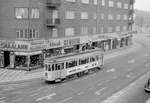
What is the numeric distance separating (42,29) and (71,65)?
40.6 feet

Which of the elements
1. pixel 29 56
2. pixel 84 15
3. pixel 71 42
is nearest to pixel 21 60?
pixel 29 56

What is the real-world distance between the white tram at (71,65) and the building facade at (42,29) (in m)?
2.58

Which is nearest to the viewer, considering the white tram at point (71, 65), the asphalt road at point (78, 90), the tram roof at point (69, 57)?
the asphalt road at point (78, 90)

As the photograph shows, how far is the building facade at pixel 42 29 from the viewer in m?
40.7

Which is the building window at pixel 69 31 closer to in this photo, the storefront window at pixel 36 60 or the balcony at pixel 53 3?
the balcony at pixel 53 3

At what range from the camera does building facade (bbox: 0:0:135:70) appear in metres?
40.7

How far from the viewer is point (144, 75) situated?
38.3m

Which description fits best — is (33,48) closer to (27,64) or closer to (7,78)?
(27,64)

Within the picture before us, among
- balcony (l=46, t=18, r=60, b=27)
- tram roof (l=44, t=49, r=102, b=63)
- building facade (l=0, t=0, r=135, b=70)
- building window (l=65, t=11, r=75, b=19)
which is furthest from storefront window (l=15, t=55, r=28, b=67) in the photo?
building window (l=65, t=11, r=75, b=19)

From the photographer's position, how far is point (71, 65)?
33906 mm

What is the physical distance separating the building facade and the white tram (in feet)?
8.46

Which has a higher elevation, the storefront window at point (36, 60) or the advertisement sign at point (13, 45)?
the advertisement sign at point (13, 45)

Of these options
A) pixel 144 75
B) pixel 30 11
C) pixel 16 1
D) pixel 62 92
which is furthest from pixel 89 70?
pixel 16 1

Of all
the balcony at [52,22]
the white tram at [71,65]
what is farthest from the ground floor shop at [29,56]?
the balcony at [52,22]
